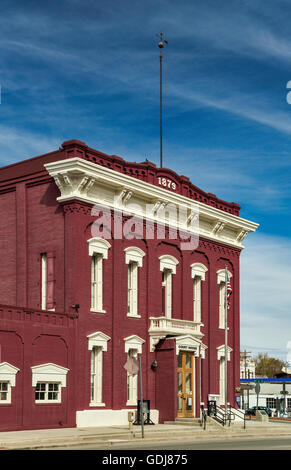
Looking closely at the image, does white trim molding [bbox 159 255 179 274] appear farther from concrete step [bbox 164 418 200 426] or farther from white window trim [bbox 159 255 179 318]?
concrete step [bbox 164 418 200 426]

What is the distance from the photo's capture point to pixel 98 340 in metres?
38.4

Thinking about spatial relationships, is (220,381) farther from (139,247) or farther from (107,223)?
(107,223)

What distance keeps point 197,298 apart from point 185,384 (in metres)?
6.47

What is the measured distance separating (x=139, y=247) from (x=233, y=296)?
490 inches

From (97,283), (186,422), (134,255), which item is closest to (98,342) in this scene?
(97,283)

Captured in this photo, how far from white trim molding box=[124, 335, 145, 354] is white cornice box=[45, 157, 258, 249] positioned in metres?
6.61

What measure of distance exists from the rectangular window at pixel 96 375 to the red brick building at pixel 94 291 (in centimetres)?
5

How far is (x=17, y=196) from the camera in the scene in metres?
41.1

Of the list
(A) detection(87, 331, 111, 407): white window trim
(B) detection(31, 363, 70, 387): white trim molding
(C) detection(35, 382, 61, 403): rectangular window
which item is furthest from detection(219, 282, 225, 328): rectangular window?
(C) detection(35, 382, 61, 403): rectangular window

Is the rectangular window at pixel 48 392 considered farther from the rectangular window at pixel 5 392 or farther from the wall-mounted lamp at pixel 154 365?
A: the wall-mounted lamp at pixel 154 365

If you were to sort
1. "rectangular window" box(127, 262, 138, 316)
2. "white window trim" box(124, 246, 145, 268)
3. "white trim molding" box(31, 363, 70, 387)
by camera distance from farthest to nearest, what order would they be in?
"rectangular window" box(127, 262, 138, 316) < "white window trim" box(124, 246, 145, 268) < "white trim molding" box(31, 363, 70, 387)

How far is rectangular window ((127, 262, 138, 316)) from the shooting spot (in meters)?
41.5

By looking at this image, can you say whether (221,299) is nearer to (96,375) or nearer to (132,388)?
(132,388)

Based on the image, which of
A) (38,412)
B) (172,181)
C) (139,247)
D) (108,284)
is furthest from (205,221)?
(38,412)
